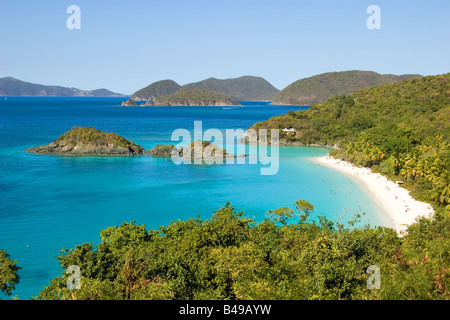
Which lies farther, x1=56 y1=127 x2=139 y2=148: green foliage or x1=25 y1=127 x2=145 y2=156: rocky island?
x1=56 y1=127 x2=139 y2=148: green foliage

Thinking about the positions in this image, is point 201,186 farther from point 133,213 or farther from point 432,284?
point 432,284

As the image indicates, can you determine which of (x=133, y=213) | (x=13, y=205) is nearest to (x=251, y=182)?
(x=133, y=213)

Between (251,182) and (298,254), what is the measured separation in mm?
28673

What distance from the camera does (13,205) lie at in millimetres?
37688

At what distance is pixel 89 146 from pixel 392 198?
51.4 metres

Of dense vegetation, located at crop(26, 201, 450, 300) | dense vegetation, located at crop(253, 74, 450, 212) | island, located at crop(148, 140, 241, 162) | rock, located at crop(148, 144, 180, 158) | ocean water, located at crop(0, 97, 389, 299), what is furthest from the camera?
rock, located at crop(148, 144, 180, 158)

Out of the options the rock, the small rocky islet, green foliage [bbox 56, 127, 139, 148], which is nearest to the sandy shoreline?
the small rocky islet

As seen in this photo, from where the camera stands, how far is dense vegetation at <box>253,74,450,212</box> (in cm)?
3966

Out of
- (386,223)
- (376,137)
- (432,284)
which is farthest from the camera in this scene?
(376,137)

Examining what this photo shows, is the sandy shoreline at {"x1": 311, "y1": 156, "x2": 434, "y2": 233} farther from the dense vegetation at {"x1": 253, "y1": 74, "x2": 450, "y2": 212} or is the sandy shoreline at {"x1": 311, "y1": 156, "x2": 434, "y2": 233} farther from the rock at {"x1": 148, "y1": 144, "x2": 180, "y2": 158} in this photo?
the rock at {"x1": 148, "y1": 144, "x2": 180, "y2": 158}

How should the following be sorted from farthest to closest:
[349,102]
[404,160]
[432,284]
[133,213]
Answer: [349,102] → [404,160] → [133,213] → [432,284]

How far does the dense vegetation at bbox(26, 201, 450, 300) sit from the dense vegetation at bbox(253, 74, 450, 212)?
15794 mm

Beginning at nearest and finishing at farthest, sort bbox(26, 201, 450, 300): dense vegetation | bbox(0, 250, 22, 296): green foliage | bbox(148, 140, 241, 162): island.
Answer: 1. bbox(26, 201, 450, 300): dense vegetation
2. bbox(0, 250, 22, 296): green foliage
3. bbox(148, 140, 241, 162): island
